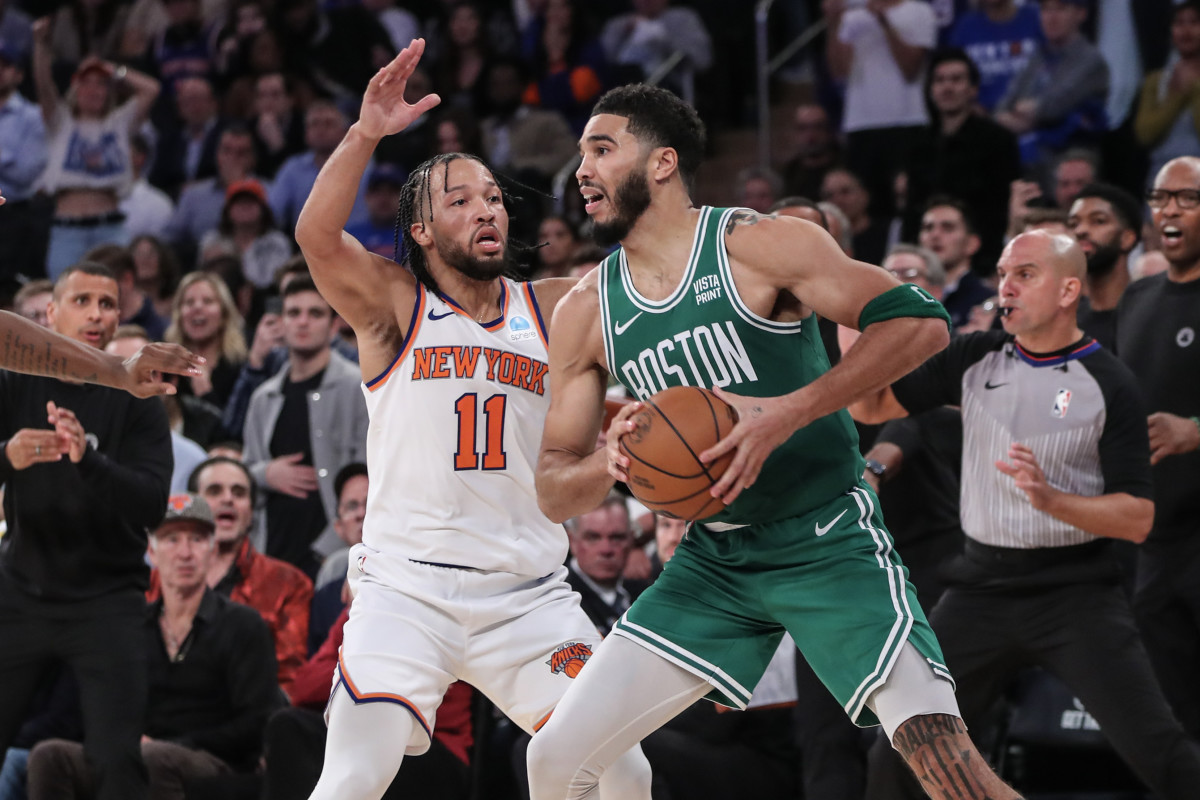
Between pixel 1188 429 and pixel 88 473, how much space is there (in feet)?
13.8

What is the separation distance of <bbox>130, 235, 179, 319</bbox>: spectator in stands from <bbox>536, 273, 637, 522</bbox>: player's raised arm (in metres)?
6.58

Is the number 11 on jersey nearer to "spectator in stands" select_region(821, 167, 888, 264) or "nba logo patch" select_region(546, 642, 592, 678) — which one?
"nba logo patch" select_region(546, 642, 592, 678)

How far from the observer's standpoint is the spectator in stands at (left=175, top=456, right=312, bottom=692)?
7289mm

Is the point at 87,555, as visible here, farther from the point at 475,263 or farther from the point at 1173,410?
the point at 1173,410

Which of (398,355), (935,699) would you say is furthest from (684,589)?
(398,355)

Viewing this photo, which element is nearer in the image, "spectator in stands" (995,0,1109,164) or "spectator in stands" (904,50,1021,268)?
"spectator in stands" (904,50,1021,268)

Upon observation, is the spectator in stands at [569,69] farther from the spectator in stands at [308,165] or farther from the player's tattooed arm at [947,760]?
the player's tattooed arm at [947,760]

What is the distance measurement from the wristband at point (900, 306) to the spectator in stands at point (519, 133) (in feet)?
24.2

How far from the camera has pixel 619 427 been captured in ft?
12.9

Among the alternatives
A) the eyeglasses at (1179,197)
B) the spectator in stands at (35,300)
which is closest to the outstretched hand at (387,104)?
the eyeglasses at (1179,197)

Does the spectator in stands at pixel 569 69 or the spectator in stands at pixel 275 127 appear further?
the spectator in stands at pixel 275 127

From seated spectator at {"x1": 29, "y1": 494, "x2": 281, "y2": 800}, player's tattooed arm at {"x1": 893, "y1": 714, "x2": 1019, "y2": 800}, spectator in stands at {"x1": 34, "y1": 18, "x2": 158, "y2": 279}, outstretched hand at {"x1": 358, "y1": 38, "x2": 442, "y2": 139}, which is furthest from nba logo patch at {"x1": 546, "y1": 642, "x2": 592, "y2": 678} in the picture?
spectator in stands at {"x1": 34, "y1": 18, "x2": 158, "y2": 279}

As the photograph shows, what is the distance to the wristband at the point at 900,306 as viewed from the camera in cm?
392

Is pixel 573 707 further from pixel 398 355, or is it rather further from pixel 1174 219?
pixel 1174 219
